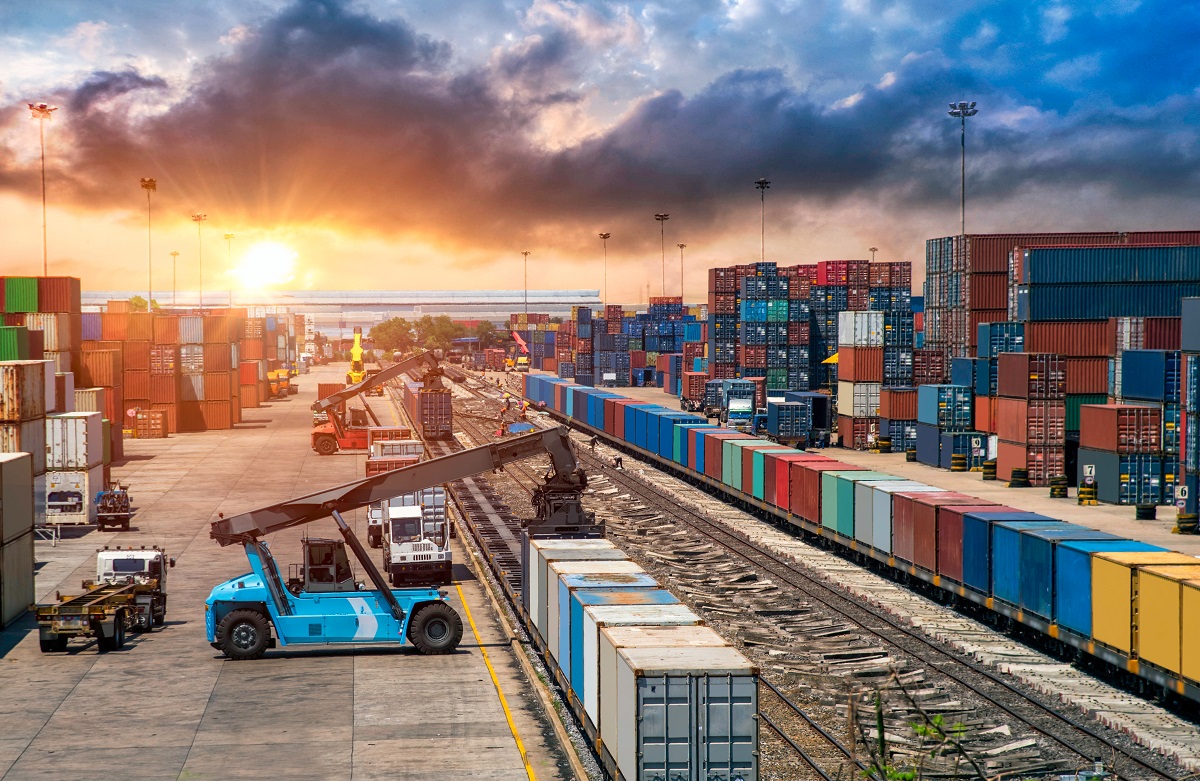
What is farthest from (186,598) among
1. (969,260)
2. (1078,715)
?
(969,260)

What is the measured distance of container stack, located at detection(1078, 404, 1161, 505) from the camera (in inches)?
2394

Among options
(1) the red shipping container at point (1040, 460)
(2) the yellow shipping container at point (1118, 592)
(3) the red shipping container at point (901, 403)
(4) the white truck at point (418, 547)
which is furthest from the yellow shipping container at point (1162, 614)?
(3) the red shipping container at point (901, 403)

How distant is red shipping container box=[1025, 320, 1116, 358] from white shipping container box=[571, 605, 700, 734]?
5484 centimetres

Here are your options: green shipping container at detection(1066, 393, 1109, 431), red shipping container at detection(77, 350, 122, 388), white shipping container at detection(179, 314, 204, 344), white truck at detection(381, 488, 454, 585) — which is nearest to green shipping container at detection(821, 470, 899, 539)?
white truck at detection(381, 488, 454, 585)

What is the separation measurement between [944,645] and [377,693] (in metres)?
15.3

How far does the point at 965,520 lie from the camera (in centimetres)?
3678

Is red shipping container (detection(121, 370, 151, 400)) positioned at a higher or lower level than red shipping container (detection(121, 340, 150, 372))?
lower

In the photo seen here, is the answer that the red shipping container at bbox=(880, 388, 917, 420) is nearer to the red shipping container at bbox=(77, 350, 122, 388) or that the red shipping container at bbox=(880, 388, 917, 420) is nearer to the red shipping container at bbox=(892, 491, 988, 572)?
the red shipping container at bbox=(892, 491, 988, 572)

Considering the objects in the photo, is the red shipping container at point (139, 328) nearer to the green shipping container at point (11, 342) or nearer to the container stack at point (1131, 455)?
the green shipping container at point (11, 342)

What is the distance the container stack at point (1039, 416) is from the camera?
223 feet

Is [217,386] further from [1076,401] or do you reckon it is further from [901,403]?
[1076,401]

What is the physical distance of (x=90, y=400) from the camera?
76.6m

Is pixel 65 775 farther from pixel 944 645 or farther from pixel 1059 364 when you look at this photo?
pixel 1059 364

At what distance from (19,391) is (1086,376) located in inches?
2242
